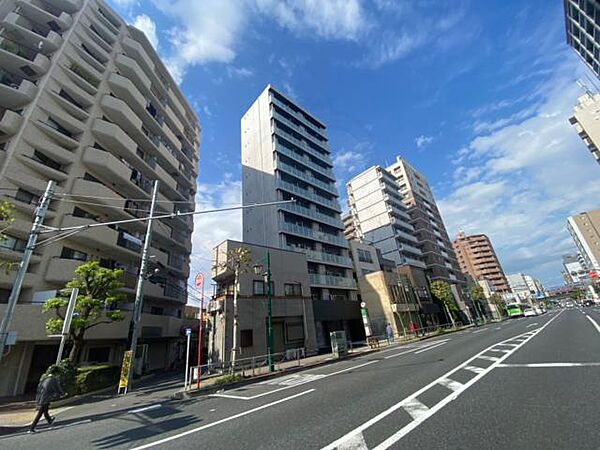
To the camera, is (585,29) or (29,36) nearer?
(29,36)

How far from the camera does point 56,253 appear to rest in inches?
806

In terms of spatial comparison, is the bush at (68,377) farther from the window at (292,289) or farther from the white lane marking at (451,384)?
the white lane marking at (451,384)

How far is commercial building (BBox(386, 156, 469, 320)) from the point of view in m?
59.2

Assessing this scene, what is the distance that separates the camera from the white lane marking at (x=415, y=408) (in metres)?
5.18

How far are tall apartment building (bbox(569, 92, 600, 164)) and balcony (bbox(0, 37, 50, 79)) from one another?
315 feet

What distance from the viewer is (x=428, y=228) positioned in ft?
214

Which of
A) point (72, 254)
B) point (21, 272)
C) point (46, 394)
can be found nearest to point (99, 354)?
point (72, 254)

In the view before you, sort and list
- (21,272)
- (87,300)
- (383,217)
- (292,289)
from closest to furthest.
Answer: (21,272), (87,300), (292,289), (383,217)

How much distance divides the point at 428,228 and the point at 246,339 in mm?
56869

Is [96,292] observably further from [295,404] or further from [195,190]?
[195,190]

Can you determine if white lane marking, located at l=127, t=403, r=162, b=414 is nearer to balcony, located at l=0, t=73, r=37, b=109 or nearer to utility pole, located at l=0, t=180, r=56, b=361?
utility pole, located at l=0, t=180, r=56, b=361

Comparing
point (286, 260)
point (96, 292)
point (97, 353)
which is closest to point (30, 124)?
point (96, 292)

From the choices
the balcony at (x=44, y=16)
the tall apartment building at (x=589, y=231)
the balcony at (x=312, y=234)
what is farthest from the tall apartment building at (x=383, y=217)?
the tall apartment building at (x=589, y=231)

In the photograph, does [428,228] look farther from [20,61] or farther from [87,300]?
[20,61]
